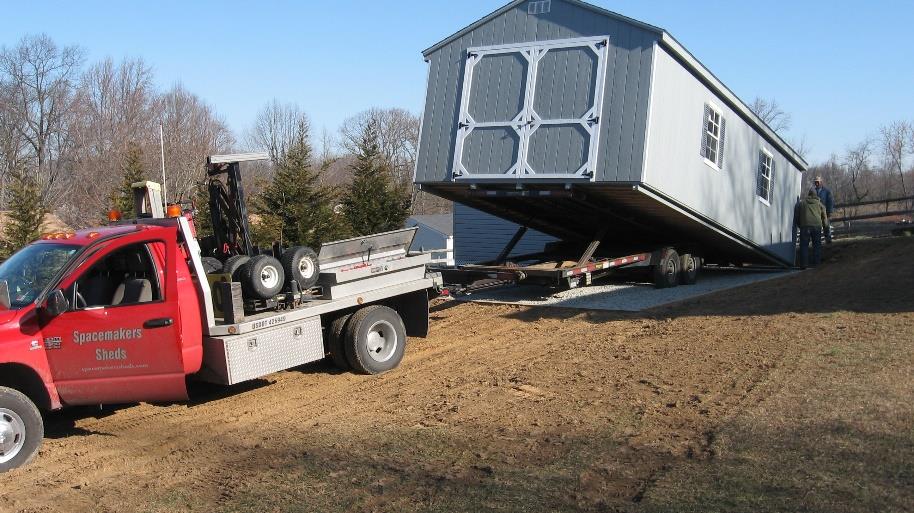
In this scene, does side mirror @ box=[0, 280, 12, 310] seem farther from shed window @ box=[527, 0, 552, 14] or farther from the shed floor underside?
shed window @ box=[527, 0, 552, 14]

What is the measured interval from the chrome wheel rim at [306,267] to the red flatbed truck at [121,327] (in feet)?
1.06

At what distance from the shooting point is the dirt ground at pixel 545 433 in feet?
18.1

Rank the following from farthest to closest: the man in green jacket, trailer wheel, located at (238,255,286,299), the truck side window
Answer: the man in green jacket, trailer wheel, located at (238,255,286,299), the truck side window

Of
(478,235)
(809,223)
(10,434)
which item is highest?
(809,223)

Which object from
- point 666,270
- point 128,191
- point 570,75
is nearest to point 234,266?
point 570,75

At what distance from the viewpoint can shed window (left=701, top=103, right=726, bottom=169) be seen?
46.7 feet

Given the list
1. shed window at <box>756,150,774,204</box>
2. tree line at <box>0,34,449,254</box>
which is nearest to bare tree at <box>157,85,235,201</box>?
tree line at <box>0,34,449,254</box>

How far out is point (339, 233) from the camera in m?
22.8

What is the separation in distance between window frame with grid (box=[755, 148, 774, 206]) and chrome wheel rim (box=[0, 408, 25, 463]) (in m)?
14.0

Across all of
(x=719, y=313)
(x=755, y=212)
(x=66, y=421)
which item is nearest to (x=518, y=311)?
(x=719, y=313)

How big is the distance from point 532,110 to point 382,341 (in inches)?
197

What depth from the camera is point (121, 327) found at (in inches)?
285

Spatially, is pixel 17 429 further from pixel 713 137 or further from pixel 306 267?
pixel 713 137

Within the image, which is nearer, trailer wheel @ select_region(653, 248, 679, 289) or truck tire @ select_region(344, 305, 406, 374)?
truck tire @ select_region(344, 305, 406, 374)
